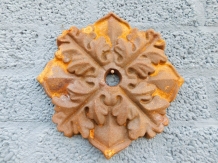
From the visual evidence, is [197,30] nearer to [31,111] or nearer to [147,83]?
[147,83]

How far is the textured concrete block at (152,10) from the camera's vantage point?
89cm

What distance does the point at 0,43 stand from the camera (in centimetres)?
86

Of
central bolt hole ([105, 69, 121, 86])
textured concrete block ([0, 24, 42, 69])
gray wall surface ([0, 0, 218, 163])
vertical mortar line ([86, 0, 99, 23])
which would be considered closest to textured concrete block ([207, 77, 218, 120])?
gray wall surface ([0, 0, 218, 163])

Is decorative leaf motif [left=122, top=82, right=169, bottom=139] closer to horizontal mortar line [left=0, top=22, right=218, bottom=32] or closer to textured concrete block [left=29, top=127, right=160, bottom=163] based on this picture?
textured concrete block [left=29, top=127, right=160, bottom=163]

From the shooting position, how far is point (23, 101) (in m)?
0.81

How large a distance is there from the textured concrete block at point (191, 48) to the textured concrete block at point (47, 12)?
25 cm

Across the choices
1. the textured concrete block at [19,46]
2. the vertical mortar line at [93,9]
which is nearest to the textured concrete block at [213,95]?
the vertical mortar line at [93,9]

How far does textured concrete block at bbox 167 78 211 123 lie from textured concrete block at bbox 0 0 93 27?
0.35 metres

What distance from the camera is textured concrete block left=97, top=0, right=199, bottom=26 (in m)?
0.89

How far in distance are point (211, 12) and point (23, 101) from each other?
617mm

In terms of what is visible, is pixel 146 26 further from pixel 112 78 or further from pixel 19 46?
pixel 19 46

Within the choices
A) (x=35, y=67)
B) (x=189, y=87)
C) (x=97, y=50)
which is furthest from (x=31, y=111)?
(x=189, y=87)

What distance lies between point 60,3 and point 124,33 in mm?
220

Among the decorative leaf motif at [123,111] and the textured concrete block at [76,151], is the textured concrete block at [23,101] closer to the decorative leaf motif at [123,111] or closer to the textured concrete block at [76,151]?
the textured concrete block at [76,151]
